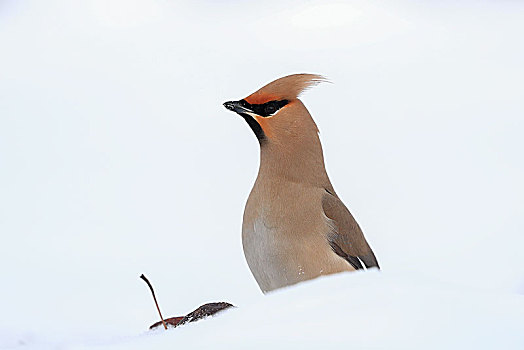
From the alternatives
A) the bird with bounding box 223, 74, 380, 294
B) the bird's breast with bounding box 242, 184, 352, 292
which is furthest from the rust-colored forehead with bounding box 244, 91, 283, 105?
the bird's breast with bounding box 242, 184, 352, 292

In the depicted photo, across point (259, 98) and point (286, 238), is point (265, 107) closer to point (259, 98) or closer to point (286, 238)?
point (259, 98)

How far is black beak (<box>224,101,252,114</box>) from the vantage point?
1.38 meters

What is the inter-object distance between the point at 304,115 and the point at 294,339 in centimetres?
100

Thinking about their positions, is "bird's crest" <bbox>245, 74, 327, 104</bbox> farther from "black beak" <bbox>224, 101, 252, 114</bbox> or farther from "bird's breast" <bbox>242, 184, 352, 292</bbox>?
"bird's breast" <bbox>242, 184, 352, 292</bbox>

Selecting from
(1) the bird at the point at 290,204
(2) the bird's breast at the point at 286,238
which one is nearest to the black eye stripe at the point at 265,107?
(1) the bird at the point at 290,204

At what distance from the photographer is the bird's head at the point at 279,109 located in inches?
55.7

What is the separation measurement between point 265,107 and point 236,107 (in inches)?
2.6

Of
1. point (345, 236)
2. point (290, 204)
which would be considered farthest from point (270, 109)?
point (345, 236)

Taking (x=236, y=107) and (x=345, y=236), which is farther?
(x=345, y=236)

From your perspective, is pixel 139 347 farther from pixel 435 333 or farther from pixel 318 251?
pixel 318 251

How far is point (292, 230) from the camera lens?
1.36 meters

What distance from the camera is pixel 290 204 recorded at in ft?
4.58

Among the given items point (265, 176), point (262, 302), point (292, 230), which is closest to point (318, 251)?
point (292, 230)

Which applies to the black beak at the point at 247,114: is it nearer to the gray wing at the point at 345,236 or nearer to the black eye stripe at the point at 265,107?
the black eye stripe at the point at 265,107
